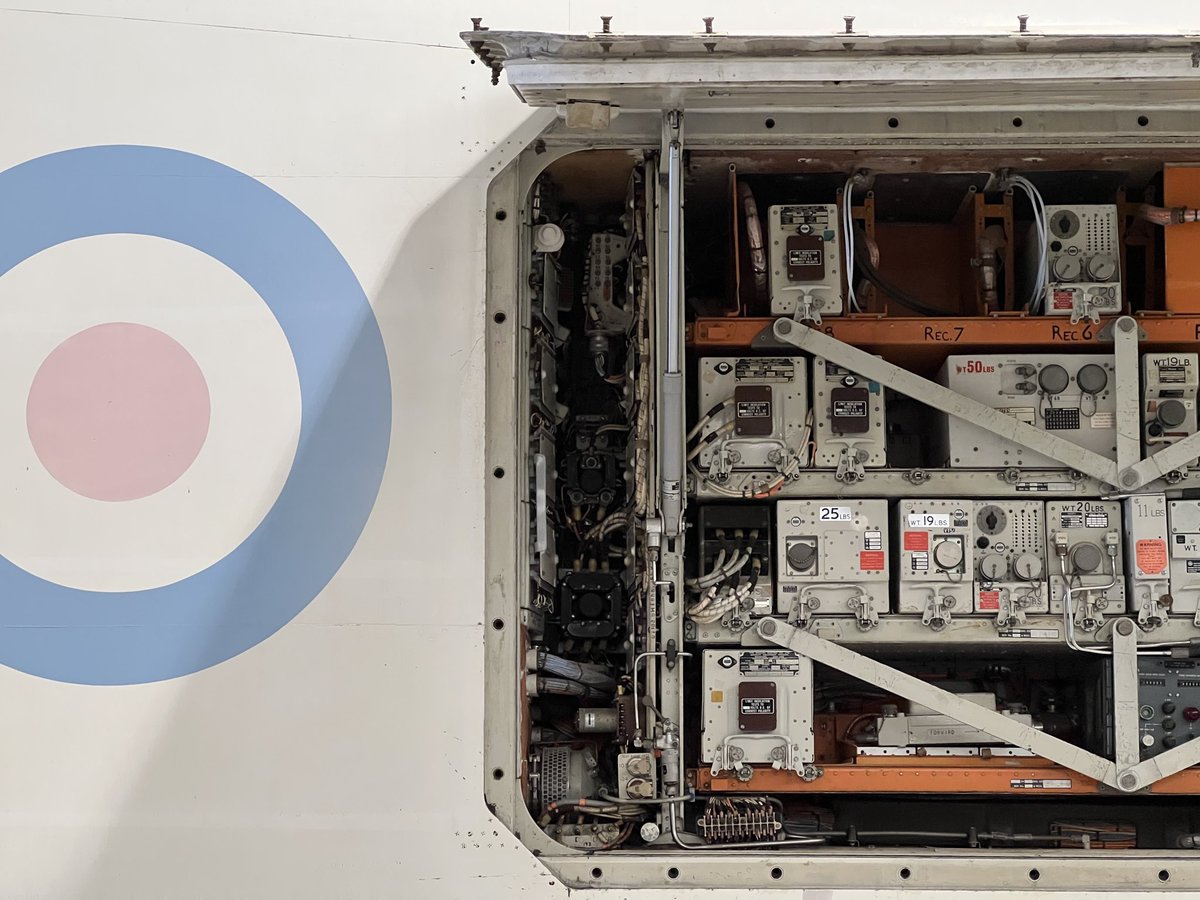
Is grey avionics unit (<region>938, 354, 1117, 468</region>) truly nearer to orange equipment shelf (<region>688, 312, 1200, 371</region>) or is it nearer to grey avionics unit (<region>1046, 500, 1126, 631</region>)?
orange equipment shelf (<region>688, 312, 1200, 371</region>)

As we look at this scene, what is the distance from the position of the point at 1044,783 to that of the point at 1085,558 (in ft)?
2.42

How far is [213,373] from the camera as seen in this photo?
354 cm

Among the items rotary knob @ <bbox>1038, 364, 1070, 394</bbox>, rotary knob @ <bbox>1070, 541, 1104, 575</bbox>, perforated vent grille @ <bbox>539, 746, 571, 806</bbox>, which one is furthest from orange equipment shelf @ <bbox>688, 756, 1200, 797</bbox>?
rotary knob @ <bbox>1038, 364, 1070, 394</bbox>

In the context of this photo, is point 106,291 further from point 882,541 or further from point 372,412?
point 882,541

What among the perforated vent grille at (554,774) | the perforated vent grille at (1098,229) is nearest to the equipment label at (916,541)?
the perforated vent grille at (1098,229)

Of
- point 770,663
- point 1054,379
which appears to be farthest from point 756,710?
point 1054,379

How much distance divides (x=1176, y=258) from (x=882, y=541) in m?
1.37

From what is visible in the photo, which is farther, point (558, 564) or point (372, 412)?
point (558, 564)

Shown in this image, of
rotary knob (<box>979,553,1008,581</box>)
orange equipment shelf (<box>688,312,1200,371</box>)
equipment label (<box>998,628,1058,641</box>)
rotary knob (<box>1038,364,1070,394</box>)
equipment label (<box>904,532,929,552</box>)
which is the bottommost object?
equipment label (<box>998,628,1058,641</box>)

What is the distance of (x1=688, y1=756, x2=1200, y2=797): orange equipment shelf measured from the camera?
381 centimetres

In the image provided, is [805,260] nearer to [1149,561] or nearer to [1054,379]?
[1054,379]

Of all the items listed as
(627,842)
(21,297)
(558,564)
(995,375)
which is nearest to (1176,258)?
(995,375)

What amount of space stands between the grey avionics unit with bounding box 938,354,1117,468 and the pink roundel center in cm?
246

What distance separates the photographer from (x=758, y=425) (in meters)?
3.99
